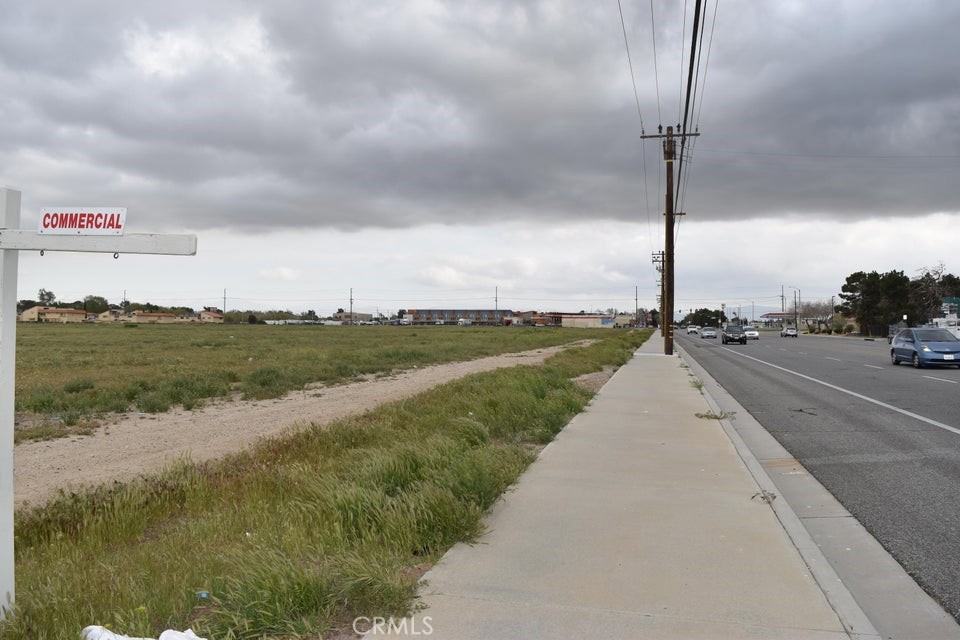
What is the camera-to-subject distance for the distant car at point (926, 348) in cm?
2284

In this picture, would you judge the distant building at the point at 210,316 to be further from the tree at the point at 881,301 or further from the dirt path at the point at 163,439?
the dirt path at the point at 163,439

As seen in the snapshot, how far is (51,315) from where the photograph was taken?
158 metres

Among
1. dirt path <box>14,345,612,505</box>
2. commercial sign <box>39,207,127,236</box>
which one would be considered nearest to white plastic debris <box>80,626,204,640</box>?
commercial sign <box>39,207,127,236</box>

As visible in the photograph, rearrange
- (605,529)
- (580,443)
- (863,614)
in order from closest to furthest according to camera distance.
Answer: (863,614)
(605,529)
(580,443)

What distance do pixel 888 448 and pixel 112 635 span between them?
9.25 metres

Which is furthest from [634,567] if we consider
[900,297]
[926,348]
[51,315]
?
[51,315]

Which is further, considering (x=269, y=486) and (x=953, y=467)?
(x=953, y=467)

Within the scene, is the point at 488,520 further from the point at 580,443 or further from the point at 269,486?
the point at 580,443

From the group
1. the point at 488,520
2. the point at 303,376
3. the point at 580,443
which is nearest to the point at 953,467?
the point at 580,443

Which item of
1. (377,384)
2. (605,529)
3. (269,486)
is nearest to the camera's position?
(605,529)

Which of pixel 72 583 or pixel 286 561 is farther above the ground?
Result: pixel 286 561

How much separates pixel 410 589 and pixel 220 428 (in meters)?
10.8

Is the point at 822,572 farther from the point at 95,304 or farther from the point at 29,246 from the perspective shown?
the point at 95,304

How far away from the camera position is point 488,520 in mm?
5363
